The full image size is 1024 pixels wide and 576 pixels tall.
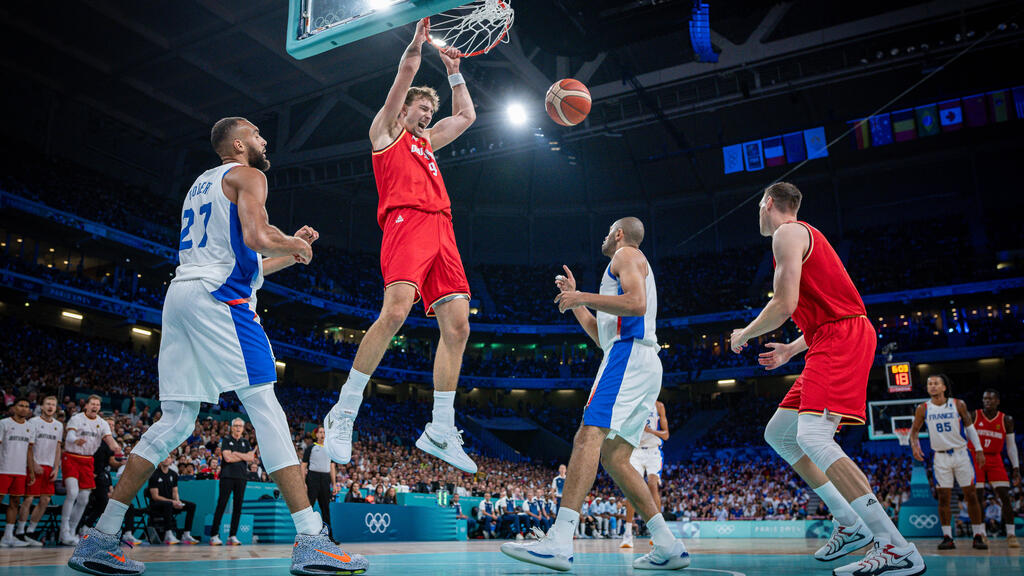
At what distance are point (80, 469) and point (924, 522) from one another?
16.6m

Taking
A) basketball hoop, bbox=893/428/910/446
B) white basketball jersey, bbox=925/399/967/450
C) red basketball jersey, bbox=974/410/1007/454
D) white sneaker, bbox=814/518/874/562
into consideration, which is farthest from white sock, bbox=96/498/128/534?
basketball hoop, bbox=893/428/910/446

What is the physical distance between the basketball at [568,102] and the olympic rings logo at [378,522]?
386 inches

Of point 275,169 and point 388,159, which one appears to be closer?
point 388,159

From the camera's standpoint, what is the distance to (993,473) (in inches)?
388

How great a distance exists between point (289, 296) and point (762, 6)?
24.7 metres

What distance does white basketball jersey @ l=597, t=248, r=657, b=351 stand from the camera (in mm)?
5016

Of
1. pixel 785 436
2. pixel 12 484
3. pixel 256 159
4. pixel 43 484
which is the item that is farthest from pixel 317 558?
pixel 43 484

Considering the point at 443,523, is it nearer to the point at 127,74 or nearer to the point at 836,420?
the point at 836,420

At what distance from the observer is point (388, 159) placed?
5094 millimetres

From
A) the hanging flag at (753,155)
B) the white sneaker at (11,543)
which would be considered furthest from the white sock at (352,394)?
the hanging flag at (753,155)

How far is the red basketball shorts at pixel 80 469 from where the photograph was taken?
32.0 ft

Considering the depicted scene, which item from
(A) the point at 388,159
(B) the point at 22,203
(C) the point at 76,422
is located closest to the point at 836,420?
(A) the point at 388,159

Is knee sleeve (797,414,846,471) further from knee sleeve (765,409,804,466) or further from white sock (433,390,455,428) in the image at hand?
white sock (433,390,455,428)

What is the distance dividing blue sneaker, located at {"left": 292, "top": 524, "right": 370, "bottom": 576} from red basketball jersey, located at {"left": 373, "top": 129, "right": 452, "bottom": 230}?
7.29ft
